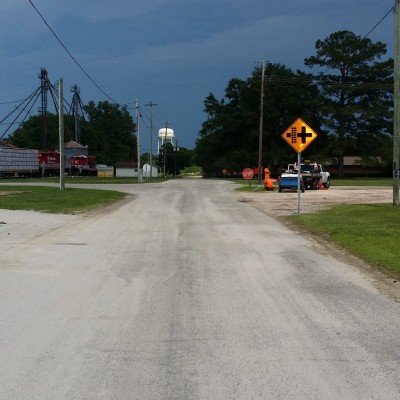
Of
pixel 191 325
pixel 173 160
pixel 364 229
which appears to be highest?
pixel 173 160

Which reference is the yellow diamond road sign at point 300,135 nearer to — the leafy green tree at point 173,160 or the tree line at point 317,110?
the tree line at point 317,110

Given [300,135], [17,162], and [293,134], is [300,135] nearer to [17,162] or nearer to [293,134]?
[293,134]

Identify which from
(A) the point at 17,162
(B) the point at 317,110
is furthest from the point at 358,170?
(A) the point at 17,162

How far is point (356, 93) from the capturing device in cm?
7950

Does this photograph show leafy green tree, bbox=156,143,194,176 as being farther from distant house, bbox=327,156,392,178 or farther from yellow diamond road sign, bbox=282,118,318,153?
yellow diamond road sign, bbox=282,118,318,153

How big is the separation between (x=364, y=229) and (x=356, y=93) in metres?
69.4

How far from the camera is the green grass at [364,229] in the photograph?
34.7 feet

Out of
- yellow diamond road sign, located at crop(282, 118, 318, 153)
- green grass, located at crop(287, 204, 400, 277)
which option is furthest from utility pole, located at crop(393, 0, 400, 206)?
yellow diamond road sign, located at crop(282, 118, 318, 153)

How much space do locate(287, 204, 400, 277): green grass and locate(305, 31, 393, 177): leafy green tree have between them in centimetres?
5908

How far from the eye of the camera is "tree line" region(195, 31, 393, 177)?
256 ft

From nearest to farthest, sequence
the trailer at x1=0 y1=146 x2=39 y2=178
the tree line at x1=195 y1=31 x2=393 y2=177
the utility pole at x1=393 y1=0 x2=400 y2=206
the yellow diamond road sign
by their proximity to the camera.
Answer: the yellow diamond road sign, the utility pole at x1=393 y1=0 x2=400 y2=206, the trailer at x1=0 y1=146 x2=39 y2=178, the tree line at x1=195 y1=31 x2=393 y2=177

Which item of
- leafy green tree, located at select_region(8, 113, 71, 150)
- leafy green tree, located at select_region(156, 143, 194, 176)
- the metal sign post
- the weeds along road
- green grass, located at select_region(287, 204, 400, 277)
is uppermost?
leafy green tree, located at select_region(8, 113, 71, 150)

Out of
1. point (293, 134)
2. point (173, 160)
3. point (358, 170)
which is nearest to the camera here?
point (293, 134)

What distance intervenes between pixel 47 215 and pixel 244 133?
73187 mm
